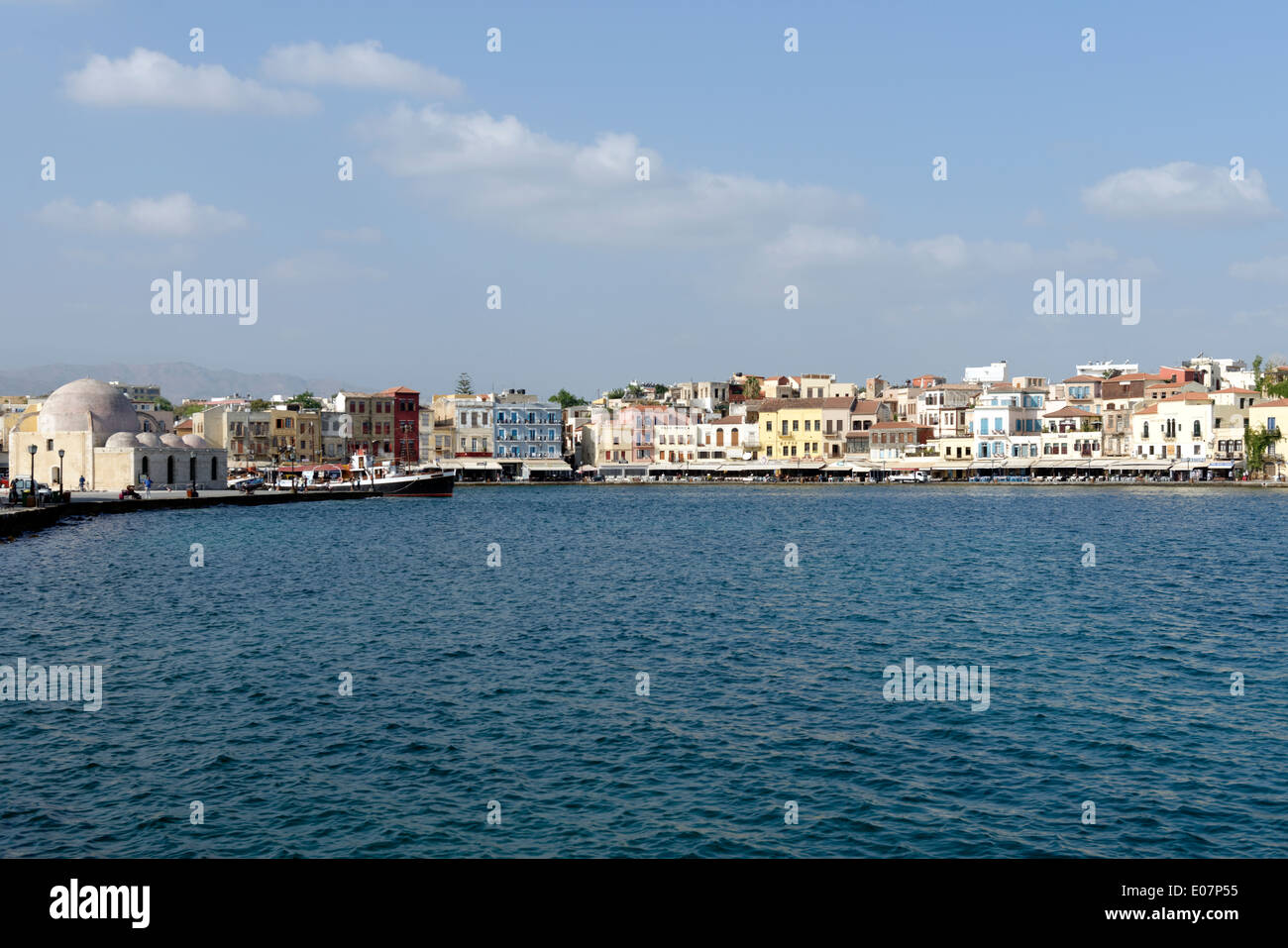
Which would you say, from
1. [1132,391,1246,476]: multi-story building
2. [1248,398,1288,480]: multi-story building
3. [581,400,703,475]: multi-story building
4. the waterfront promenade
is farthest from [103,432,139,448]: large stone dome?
[1248,398,1288,480]: multi-story building

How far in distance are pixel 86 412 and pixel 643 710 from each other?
272ft

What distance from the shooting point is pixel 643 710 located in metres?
19.2

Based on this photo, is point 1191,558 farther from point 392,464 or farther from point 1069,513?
point 392,464

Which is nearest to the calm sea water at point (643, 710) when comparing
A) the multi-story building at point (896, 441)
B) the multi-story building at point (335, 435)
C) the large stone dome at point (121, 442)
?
the large stone dome at point (121, 442)

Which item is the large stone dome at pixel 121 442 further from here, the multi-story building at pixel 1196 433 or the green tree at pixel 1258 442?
the green tree at pixel 1258 442

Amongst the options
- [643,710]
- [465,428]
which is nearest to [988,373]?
[465,428]

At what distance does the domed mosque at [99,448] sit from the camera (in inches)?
3410

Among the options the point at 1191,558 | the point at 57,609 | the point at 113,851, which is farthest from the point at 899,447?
the point at 113,851

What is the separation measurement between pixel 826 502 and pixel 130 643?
245 feet

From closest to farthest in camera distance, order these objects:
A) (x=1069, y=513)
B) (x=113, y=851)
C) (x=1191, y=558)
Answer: (x=113, y=851) < (x=1191, y=558) < (x=1069, y=513)

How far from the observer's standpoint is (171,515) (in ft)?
238

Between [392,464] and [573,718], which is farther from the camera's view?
[392,464]

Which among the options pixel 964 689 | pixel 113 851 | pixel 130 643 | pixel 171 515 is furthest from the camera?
pixel 171 515
